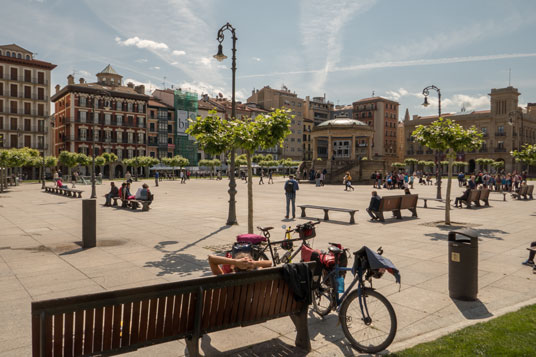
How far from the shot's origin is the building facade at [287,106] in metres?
97.7

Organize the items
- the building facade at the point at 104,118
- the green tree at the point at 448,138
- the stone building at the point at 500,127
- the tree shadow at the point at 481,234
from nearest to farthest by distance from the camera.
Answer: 1. the tree shadow at the point at 481,234
2. the green tree at the point at 448,138
3. the building facade at the point at 104,118
4. the stone building at the point at 500,127

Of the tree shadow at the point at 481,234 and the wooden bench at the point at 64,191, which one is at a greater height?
the wooden bench at the point at 64,191

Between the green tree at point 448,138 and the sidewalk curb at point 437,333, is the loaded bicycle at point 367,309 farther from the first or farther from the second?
the green tree at point 448,138

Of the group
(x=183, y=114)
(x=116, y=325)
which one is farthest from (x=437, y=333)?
(x=183, y=114)

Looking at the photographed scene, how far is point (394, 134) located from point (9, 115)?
88.3 metres

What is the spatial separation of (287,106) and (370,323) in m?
93.4

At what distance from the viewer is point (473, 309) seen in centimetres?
525

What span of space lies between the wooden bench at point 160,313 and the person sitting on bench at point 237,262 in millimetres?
390

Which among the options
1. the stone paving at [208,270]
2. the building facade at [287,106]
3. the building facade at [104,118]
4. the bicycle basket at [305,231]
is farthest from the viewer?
the building facade at [287,106]

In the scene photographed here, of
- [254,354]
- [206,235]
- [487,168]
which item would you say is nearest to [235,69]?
[206,235]

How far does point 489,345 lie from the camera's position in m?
3.99

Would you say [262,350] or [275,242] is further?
[275,242]

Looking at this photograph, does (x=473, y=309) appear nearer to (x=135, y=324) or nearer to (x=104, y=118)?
(x=135, y=324)

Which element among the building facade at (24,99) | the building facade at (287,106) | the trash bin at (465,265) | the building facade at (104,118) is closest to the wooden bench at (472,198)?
the trash bin at (465,265)
